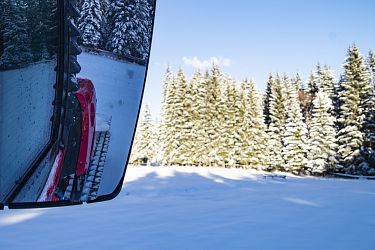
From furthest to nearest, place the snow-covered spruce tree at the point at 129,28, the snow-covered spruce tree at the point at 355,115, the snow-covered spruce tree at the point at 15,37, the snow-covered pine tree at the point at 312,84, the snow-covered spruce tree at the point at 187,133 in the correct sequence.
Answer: the snow-covered pine tree at the point at 312,84, the snow-covered spruce tree at the point at 187,133, the snow-covered spruce tree at the point at 355,115, the snow-covered spruce tree at the point at 129,28, the snow-covered spruce tree at the point at 15,37

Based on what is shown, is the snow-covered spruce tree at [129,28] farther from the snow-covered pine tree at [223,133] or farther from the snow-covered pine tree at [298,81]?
the snow-covered pine tree at [298,81]

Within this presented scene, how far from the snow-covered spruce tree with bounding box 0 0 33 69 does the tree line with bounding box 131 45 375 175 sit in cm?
3628

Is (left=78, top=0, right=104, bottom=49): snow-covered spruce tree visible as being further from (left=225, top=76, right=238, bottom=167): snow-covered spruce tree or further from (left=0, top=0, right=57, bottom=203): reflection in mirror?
(left=225, top=76, right=238, bottom=167): snow-covered spruce tree

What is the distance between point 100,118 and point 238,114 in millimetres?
41854

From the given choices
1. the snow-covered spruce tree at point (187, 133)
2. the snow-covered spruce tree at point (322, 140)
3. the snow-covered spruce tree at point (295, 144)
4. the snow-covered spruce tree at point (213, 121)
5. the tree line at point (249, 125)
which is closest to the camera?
the snow-covered spruce tree at point (322, 140)

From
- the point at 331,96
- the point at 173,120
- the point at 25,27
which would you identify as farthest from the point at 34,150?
the point at 331,96

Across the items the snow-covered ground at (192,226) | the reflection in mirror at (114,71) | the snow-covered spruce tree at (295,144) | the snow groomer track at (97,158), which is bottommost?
the snow-covered ground at (192,226)

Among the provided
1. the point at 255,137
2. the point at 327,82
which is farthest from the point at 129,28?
the point at 327,82

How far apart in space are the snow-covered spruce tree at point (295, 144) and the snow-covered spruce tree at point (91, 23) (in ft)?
129

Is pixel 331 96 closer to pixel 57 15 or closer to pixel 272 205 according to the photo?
pixel 272 205

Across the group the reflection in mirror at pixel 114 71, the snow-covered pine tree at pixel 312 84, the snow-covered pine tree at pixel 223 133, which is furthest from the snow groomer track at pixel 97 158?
the snow-covered pine tree at pixel 312 84

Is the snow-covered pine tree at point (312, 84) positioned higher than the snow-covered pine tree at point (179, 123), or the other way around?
the snow-covered pine tree at point (312, 84)

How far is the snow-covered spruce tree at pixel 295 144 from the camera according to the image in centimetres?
3822

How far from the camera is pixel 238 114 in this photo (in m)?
42.3
